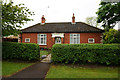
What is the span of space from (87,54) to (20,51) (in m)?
6.36

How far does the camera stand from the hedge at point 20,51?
668 cm

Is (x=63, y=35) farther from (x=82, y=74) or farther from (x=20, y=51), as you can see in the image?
(x=82, y=74)

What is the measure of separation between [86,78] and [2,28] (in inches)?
302

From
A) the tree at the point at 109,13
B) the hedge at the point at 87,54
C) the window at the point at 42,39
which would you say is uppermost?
the tree at the point at 109,13

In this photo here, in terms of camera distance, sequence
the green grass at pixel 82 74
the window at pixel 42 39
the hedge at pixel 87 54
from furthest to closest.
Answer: the window at pixel 42 39 < the hedge at pixel 87 54 < the green grass at pixel 82 74

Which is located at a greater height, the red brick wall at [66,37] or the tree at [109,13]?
the tree at [109,13]

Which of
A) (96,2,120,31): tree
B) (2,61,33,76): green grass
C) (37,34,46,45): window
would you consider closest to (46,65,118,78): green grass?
(2,61,33,76): green grass

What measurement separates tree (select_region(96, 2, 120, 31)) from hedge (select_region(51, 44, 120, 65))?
19.9 feet

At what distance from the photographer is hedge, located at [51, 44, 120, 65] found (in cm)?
573

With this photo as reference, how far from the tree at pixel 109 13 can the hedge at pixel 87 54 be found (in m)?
6.06

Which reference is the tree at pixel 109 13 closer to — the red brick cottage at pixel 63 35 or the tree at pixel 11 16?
the red brick cottage at pixel 63 35

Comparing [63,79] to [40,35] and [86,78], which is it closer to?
[86,78]

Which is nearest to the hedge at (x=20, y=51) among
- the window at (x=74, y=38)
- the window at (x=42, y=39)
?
the window at (x=42, y=39)

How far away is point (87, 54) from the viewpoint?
5.97 metres
